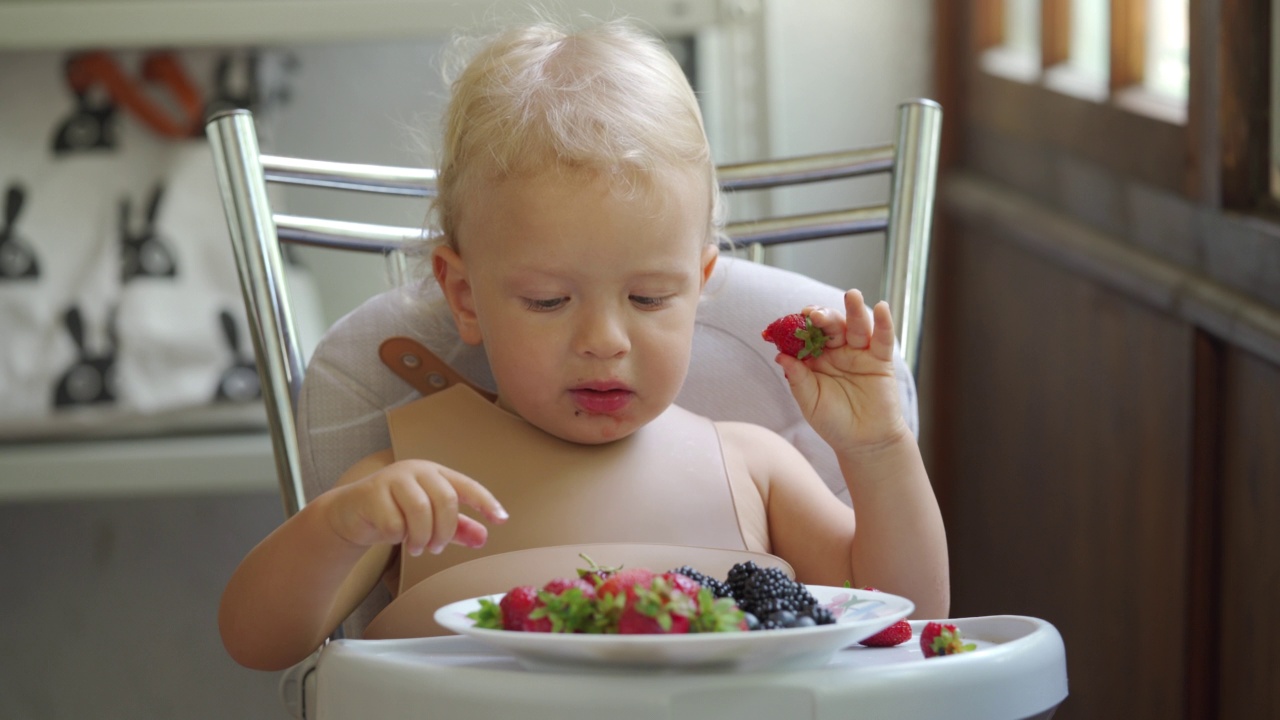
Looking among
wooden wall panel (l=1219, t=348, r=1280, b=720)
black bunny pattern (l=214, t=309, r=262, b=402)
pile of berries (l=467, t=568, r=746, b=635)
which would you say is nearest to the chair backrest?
wooden wall panel (l=1219, t=348, r=1280, b=720)

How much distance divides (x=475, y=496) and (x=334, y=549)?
0.43ft

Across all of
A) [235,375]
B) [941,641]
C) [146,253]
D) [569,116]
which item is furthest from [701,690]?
[146,253]

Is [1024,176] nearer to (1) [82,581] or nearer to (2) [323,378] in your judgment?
(2) [323,378]

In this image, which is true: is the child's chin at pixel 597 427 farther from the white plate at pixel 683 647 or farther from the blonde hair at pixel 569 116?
the white plate at pixel 683 647

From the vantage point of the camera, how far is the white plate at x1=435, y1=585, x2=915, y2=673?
0.61 meters

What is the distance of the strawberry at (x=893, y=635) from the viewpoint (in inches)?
30.2

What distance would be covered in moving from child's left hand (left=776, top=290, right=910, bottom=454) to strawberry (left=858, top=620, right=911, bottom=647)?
171 millimetres

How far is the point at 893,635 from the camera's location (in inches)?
30.3

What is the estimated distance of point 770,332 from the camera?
90cm

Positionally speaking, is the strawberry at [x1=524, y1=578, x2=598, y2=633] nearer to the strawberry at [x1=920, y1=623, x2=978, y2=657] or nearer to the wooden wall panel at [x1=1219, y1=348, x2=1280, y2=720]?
the strawberry at [x1=920, y1=623, x2=978, y2=657]

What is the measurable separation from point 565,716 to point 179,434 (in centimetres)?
124

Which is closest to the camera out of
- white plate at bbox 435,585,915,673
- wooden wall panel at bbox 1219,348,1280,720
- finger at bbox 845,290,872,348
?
white plate at bbox 435,585,915,673

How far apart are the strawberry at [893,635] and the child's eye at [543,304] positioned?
0.30 meters

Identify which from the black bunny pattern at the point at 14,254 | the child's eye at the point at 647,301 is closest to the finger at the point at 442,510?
the child's eye at the point at 647,301
